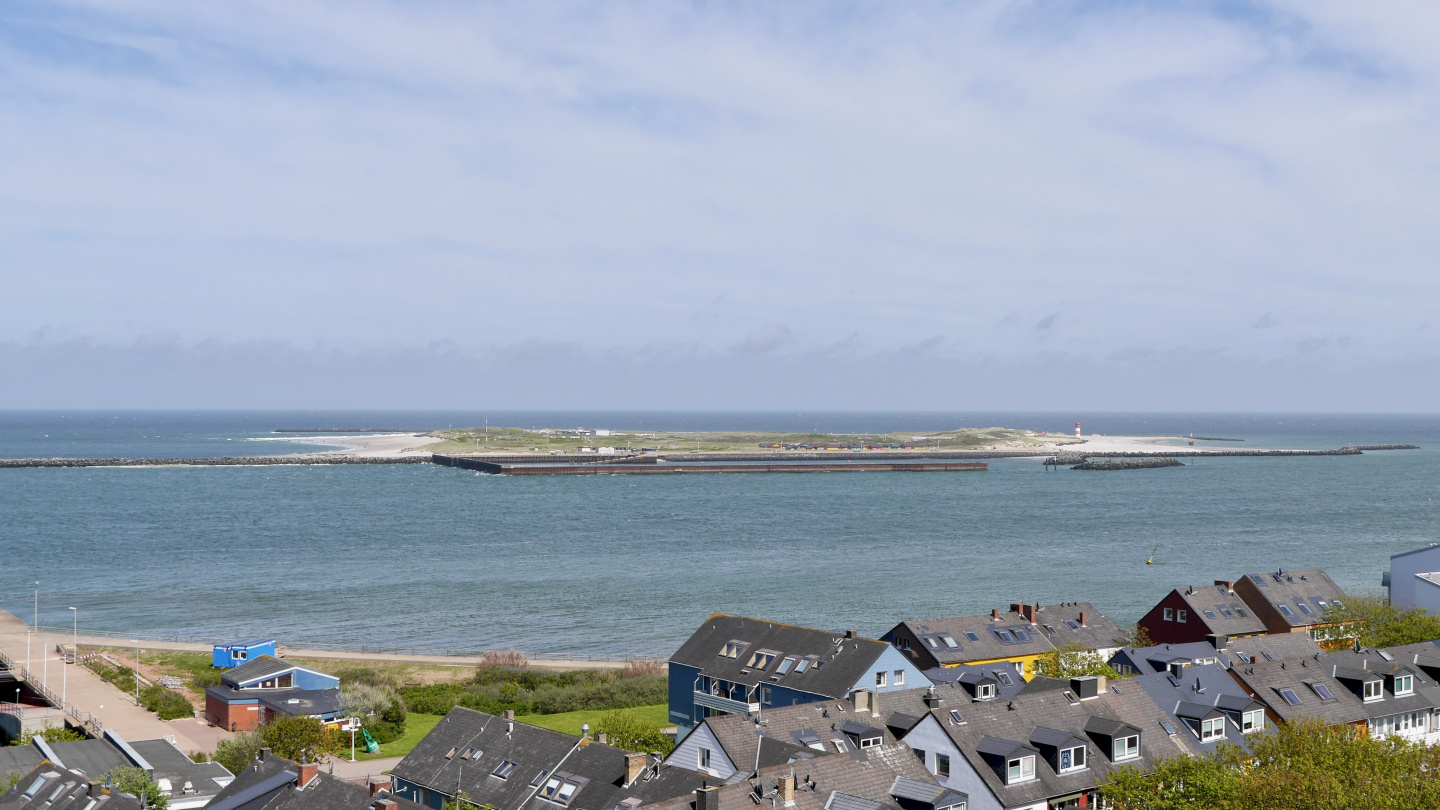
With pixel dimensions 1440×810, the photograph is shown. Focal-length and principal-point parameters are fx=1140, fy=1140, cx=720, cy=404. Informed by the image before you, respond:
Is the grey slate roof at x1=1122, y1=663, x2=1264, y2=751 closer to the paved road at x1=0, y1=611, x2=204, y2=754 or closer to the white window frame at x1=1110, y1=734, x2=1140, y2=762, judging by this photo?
the white window frame at x1=1110, y1=734, x2=1140, y2=762

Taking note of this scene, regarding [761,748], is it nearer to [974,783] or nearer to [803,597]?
[974,783]

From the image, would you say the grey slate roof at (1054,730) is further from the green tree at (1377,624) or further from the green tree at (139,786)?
the green tree at (139,786)

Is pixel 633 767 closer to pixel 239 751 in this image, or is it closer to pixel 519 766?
pixel 519 766

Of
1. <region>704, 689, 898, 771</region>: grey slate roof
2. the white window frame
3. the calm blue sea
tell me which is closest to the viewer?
<region>704, 689, 898, 771</region>: grey slate roof

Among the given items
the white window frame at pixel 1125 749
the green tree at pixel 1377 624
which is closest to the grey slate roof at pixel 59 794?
the white window frame at pixel 1125 749

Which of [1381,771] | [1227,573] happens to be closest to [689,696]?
[1381,771]

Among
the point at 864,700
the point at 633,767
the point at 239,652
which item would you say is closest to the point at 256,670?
the point at 239,652

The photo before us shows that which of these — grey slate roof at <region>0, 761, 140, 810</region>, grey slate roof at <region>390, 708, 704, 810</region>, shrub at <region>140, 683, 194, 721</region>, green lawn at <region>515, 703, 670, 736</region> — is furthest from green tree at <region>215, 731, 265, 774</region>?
green lawn at <region>515, 703, 670, 736</region>
